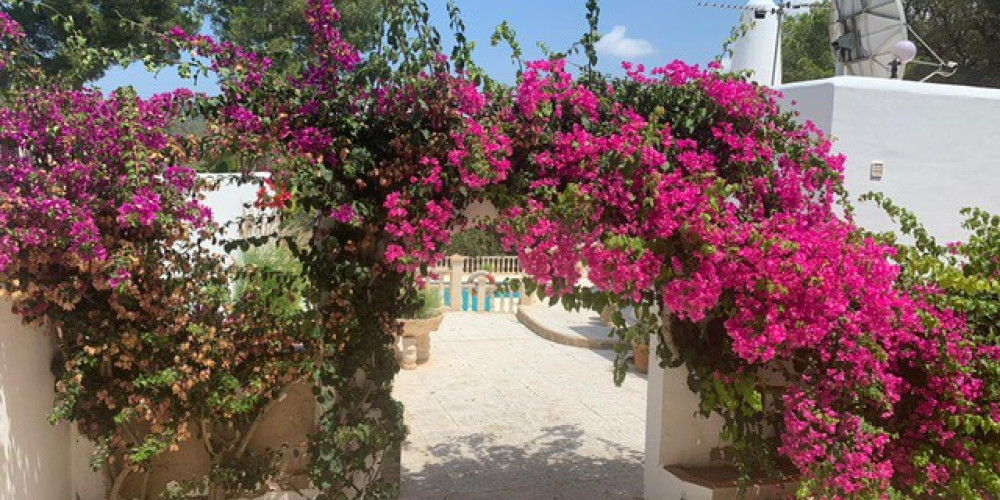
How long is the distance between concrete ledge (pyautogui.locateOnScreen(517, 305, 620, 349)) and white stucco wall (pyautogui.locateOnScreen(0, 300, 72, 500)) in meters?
7.60

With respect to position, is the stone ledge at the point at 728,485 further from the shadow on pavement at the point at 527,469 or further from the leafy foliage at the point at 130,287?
the leafy foliage at the point at 130,287

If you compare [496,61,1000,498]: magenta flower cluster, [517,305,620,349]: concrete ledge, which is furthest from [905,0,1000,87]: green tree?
[496,61,1000,498]: magenta flower cluster

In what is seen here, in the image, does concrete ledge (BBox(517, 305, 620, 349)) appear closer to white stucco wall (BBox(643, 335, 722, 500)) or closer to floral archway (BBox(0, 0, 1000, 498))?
white stucco wall (BBox(643, 335, 722, 500))

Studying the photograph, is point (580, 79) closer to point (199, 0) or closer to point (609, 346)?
point (609, 346)

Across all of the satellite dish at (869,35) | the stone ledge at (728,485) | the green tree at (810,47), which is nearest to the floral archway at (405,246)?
the stone ledge at (728,485)

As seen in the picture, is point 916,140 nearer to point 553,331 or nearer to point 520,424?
point 520,424

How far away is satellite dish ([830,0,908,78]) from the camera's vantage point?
7.46 metres

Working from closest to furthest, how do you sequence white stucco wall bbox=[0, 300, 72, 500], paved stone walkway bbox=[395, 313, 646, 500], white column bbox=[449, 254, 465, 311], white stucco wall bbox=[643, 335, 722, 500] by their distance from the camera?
white stucco wall bbox=[0, 300, 72, 500], white stucco wall bbox=[643, 335, 722, 500], paved stone walkway bbox=[395, 313, 646, 500], white column bbox=[449, 254, 465, 311]

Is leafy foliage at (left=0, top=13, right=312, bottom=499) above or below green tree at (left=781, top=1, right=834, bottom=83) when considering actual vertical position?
below

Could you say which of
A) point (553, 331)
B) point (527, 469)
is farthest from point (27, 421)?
point (553, 331)

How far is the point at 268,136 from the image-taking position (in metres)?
3.17

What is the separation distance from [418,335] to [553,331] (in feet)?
9.80

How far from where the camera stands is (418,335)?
932 cm

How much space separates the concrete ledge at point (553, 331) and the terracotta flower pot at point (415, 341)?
106 inches
